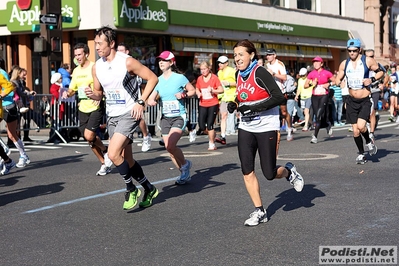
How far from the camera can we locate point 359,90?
40.3 feet

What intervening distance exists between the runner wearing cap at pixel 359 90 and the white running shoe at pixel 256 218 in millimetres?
5104

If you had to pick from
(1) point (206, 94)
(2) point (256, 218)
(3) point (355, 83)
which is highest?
(3) point (355, 83)

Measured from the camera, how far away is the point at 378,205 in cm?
819

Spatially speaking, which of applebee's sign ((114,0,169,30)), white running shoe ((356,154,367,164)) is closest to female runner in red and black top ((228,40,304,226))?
white running shoe ((356,154,367,164))

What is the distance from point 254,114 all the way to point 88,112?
4.83m

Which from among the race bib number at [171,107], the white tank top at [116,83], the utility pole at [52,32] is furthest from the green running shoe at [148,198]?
the utility pole at [52,32]

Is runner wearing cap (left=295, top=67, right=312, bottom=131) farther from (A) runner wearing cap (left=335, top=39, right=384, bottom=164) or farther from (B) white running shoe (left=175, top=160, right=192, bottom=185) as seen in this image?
(B) white running shoe (left=175, top=160, right=192, bottom=185)

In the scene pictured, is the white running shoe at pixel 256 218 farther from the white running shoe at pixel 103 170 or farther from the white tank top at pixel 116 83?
the white running shoe at pixel 103 170

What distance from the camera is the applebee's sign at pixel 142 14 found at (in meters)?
26.2

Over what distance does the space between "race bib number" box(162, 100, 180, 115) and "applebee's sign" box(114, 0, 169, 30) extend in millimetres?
15524

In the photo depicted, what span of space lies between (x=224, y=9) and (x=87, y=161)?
19.5 m

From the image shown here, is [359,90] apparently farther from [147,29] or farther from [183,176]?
[147,29]

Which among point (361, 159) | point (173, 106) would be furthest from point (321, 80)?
point (173, 106)

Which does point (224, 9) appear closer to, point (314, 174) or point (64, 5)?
point (64, 5)
